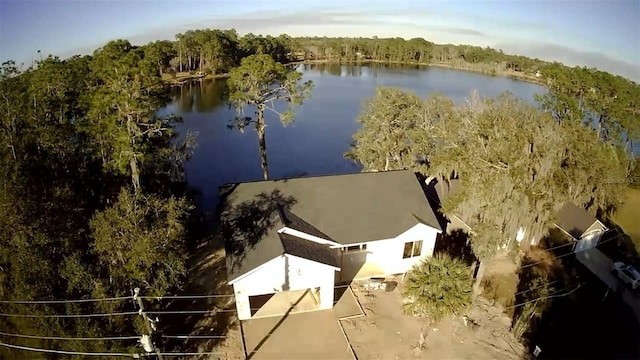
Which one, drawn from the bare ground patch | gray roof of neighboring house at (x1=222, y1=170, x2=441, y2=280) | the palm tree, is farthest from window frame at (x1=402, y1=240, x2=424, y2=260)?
the bare ground patch

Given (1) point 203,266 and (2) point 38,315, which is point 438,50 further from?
(2) point 38,315

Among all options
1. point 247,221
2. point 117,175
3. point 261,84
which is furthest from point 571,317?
Answer: point 117,175

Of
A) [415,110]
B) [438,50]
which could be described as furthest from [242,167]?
[438,50]

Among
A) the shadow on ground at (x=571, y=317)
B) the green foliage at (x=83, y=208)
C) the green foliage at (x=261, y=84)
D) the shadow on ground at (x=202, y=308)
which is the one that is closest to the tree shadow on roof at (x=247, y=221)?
the shadow on ground at (x=202, y=308)

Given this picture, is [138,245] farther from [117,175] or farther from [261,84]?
[261,84]

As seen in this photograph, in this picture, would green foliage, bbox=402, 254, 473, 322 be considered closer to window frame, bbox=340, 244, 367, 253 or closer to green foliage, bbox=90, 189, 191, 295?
window frame, bbox=340, 244, 367, 253

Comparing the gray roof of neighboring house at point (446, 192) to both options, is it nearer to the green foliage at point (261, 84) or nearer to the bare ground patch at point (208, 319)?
the green foliage at point (261, 84)
